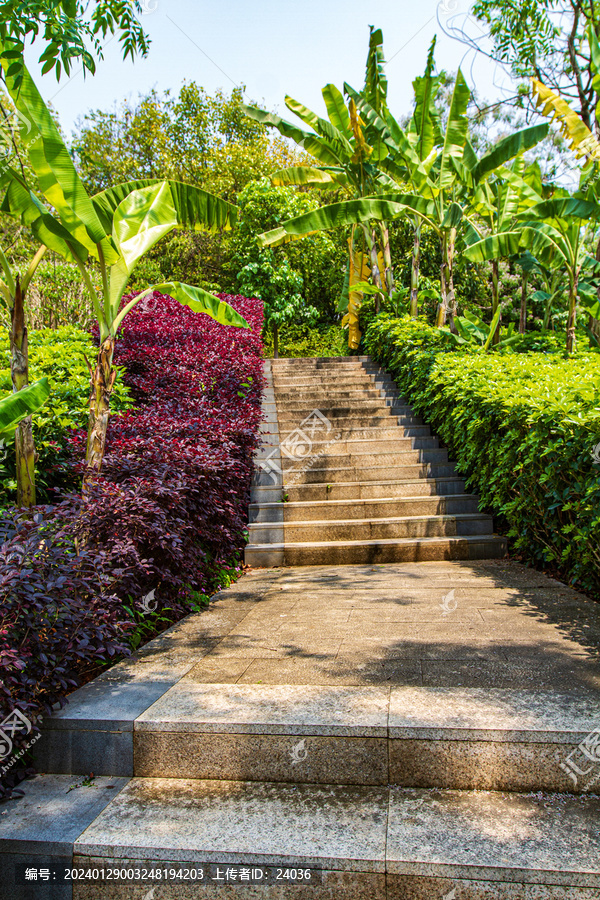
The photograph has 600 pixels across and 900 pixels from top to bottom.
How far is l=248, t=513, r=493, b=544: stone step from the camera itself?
643 centimetres

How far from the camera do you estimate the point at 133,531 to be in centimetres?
379

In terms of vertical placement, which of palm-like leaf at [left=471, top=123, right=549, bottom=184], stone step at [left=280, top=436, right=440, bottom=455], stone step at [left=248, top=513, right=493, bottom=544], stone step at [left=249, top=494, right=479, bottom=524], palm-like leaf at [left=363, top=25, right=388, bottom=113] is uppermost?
palm-like leaf at [left=363, top=25, right=388, bottom=113]

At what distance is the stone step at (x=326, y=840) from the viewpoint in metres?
2.04

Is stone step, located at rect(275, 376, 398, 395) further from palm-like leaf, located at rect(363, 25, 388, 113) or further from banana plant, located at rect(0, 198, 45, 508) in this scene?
banana plant, located at rect(0, 198, 45, 508)

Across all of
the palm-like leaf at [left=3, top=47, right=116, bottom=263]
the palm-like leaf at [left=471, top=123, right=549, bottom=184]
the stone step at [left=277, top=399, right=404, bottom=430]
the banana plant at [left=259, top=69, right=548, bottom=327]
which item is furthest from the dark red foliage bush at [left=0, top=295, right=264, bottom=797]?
the palm-like leaf at [left=471, top=123, right=549, bottom=184]

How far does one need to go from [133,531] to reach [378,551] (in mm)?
3120

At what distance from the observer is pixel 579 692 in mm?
2799

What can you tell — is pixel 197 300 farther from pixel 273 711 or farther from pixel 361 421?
pixel 361 421

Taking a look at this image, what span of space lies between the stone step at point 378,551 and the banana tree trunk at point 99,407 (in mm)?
2659

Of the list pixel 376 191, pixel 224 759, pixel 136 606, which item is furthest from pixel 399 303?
pixel 224 759

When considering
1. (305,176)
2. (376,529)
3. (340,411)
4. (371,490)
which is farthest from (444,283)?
(376,529)

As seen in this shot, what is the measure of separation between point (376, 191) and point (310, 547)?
931 centimetres

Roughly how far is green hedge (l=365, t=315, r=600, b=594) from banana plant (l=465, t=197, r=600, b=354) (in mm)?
1572

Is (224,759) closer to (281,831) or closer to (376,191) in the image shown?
(281,831)
